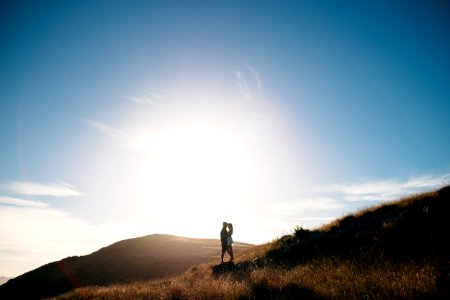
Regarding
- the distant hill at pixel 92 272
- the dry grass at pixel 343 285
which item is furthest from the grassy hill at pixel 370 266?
the distant hill at pixel 92 272

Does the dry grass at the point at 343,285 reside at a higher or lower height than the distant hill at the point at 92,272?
higher

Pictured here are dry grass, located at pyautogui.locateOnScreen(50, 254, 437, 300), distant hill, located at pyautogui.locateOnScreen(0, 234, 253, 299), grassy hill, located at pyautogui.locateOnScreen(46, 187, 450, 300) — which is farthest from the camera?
distant hill, located at pyautogui.locateOnScreen(0, 234, 253, 299)

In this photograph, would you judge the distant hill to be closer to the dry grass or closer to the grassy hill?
the grassy hill

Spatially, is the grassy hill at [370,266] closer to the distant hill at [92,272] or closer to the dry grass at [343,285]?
the dry grass at [343,285]

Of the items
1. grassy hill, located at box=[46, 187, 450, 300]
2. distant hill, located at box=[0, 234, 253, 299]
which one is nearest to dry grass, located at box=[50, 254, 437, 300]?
grassy hill, located at box=[46, 187, 450, 300]

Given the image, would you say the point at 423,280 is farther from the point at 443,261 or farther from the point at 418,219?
the point at 418,219

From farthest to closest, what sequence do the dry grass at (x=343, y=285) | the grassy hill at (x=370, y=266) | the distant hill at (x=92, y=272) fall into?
1. the distant hill at (x=92, y=272)
2. the grassy hill at (x=370, y=266)
3. the dry grass at (x=343, y=285)

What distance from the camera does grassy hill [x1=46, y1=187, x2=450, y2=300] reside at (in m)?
5.65

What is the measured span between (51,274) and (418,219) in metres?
38.8

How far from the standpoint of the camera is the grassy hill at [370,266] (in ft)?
18.5

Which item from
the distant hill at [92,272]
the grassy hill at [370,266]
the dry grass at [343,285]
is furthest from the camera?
the distant hill at [92,272]

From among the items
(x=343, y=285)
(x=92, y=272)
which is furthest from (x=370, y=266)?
Result: (x=92, y=272)

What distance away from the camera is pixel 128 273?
29.0 m

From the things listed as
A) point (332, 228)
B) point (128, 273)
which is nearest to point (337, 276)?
point (332, 228)
